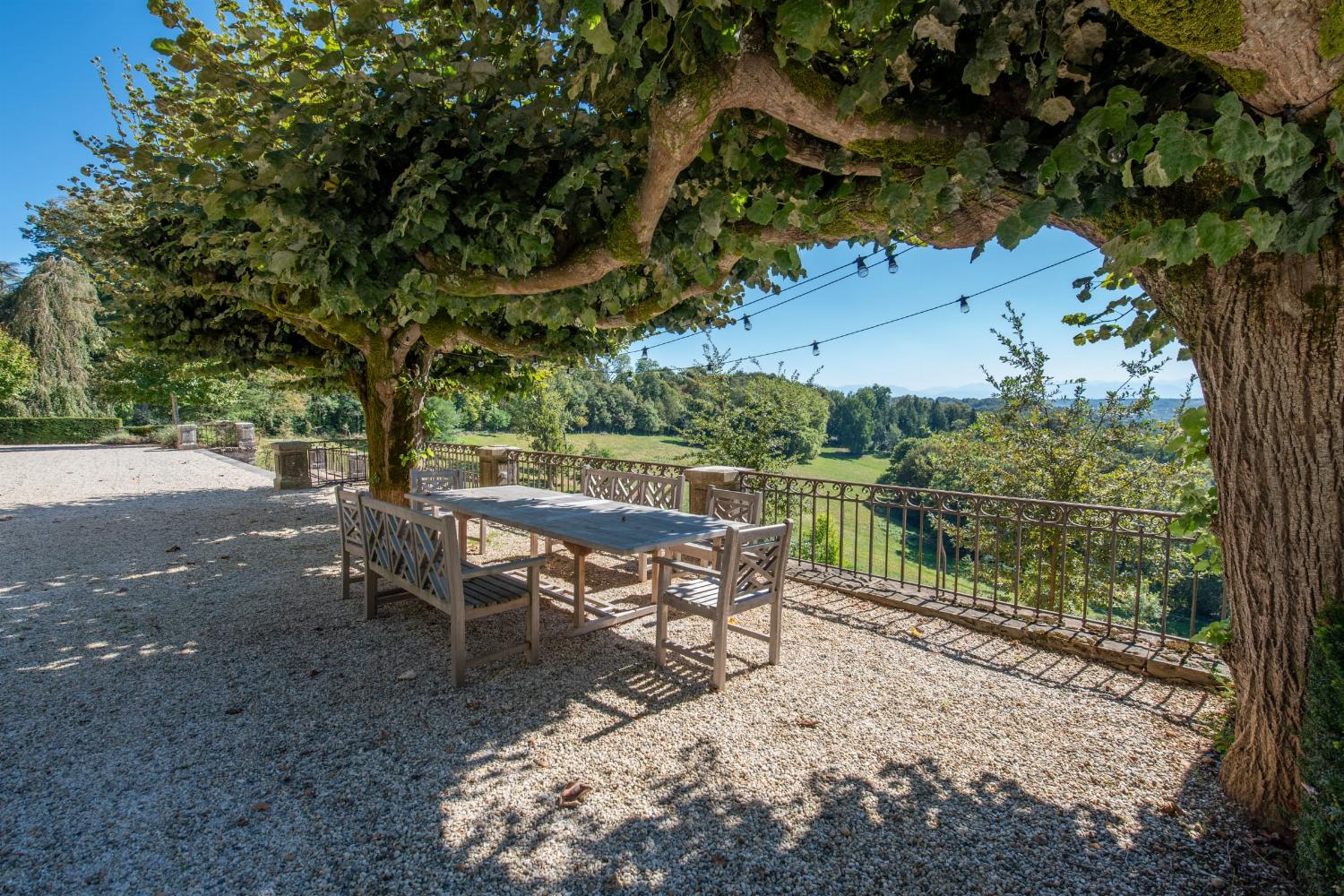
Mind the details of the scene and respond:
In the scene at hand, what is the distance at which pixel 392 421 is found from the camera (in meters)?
6.65

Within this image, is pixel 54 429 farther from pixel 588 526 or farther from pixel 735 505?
pixel 735 505

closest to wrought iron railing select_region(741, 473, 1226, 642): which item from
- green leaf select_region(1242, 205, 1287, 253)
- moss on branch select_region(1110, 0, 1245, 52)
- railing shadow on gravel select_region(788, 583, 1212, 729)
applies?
railing shadow on gravel select_region(788, 583, 1212, 729)

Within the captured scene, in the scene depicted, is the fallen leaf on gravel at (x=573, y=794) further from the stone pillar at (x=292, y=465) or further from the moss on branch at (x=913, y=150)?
the stone pillar at (x=292, y=465)

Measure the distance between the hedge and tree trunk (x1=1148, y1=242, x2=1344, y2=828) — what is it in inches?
1496

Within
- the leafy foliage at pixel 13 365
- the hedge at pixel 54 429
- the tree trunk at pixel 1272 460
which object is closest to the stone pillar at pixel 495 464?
the tree trunk at pixel 1272 460

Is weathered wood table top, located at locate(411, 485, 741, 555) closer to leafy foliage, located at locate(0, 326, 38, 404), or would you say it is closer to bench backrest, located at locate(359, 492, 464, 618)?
bench backrest, located at locate(359, 492, 464, 618)

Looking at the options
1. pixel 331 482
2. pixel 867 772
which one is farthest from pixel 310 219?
pixel 331 482

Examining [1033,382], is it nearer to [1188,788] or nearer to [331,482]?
[1188,788]

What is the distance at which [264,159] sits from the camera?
116 inches

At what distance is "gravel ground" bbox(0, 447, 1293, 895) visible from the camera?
7.09ft

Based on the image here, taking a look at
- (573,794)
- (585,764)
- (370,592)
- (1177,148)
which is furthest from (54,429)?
(1177,148)

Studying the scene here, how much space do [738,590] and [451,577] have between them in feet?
5.74

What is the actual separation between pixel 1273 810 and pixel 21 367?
33587 mm

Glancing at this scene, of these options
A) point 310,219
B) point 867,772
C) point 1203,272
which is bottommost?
point 867,772
